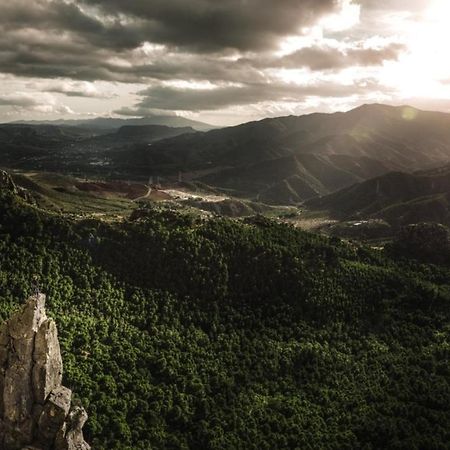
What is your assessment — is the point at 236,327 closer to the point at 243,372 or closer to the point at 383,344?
the point at 243,372

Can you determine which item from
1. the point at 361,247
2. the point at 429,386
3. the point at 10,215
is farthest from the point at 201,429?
the point at 361,247

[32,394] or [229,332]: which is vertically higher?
[32,394]

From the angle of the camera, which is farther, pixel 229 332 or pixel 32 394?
pixel 229 332

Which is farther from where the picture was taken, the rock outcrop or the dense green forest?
the dense green forest

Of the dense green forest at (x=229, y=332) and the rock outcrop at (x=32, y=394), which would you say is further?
the dense green forest at (x=229, y=332)
